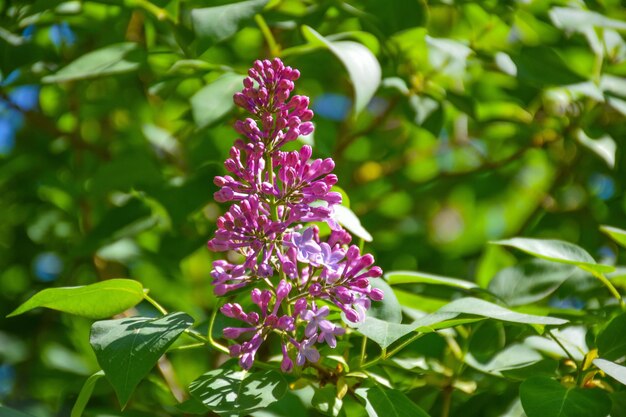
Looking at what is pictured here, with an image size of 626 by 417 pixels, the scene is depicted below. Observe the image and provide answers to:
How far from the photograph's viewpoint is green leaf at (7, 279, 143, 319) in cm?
101

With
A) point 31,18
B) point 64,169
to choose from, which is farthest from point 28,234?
point 31,18

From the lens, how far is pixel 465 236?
A: 7.59ft

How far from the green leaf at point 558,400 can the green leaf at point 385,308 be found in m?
0.19

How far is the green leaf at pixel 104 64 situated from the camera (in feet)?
4.60

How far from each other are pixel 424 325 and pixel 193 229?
0.87m

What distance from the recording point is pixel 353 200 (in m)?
1.99

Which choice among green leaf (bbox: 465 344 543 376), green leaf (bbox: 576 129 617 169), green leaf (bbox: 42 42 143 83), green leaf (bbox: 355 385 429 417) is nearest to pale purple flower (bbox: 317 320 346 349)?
green leaf (bbox: 355 385 429 417)

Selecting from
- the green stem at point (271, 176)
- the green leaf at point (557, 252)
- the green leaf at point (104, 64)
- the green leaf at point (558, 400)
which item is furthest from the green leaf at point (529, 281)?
the green leaf at point (104, 64)

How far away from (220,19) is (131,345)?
1.84 feet

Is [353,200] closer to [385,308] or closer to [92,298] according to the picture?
[385,308]

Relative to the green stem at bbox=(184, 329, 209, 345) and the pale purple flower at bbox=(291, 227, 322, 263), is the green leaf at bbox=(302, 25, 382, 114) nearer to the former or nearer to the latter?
the pale purple flower at bbox=(291, 227, 322, 263)

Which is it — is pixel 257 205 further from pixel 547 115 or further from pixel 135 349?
pixel 547 115

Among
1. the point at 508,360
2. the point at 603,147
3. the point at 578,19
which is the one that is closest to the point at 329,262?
the point at 508,360

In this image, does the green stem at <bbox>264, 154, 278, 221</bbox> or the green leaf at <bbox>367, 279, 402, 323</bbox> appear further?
the green leaf at <bbox>367, 279, 402, 323</bbox>
